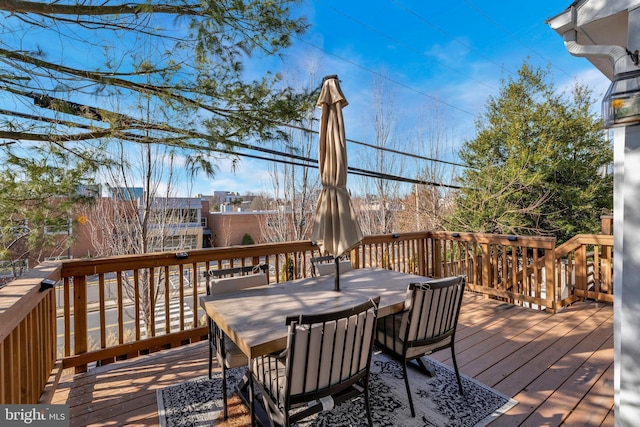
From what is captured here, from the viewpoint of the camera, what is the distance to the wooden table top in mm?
1684

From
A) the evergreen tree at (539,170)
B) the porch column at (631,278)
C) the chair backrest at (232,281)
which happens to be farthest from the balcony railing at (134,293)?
the evergreen tree at (539,170)

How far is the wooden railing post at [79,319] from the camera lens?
2.74 metres

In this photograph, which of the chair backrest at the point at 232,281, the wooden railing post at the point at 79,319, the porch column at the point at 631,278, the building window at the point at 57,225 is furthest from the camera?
the building window at the point at 57,225

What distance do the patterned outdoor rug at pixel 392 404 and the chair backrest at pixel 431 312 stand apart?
47 centimetres

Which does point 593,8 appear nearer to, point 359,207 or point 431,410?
point 431,410

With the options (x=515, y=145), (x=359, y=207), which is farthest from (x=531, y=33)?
(x=359, y=207)

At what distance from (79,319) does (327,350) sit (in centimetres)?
261

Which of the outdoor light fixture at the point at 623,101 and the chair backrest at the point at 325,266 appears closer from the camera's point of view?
the outdoor light fixture at the point at 623,101

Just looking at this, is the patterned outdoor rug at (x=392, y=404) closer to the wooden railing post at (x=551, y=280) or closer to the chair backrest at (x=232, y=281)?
the chair backrest at (x=232, y=281)

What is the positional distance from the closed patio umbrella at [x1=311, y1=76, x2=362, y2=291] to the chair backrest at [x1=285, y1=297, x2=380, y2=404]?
0.86m

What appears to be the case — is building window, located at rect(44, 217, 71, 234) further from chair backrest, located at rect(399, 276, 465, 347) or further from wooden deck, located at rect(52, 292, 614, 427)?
chair backrest, located at rect(399, 276, 465, 347)

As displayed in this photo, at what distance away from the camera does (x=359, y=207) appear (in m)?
12.0

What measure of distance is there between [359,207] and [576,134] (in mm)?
7360

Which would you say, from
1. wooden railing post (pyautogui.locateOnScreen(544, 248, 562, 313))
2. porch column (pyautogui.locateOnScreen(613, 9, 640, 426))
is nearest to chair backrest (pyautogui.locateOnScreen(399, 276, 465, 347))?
porch column (pyautogui.locateOnScreen(613, 9, 640, 426))
